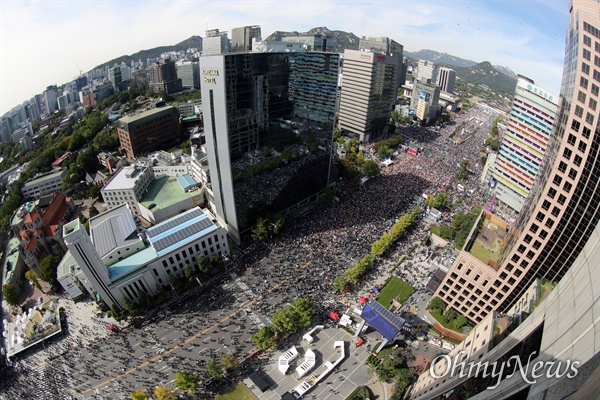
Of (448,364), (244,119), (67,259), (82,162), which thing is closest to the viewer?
(448,364)

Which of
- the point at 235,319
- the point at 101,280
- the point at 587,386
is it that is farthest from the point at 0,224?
the point at 587,386

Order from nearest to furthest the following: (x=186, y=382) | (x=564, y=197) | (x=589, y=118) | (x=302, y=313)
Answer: (x=589, y=118)
(x=564, y=197)
(x=186, y=382)
(x=302, y=313)

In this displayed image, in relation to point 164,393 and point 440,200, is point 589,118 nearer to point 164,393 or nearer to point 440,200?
point 440,200

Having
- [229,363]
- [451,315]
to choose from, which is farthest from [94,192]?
[451,315]

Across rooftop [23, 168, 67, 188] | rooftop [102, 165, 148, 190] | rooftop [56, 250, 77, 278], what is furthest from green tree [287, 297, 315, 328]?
rooftop [23, 168, 67, 188]

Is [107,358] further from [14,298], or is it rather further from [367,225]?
[367,225]

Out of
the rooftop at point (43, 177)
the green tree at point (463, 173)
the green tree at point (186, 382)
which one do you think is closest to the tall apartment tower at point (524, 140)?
the green tree at point (463, 173)

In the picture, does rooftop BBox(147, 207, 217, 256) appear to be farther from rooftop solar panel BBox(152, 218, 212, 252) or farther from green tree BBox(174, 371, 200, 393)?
green tree BBox(174, 371, 200, 393)

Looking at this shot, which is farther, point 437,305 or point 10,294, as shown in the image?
point 10,294

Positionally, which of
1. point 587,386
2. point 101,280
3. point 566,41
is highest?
point 566,41
